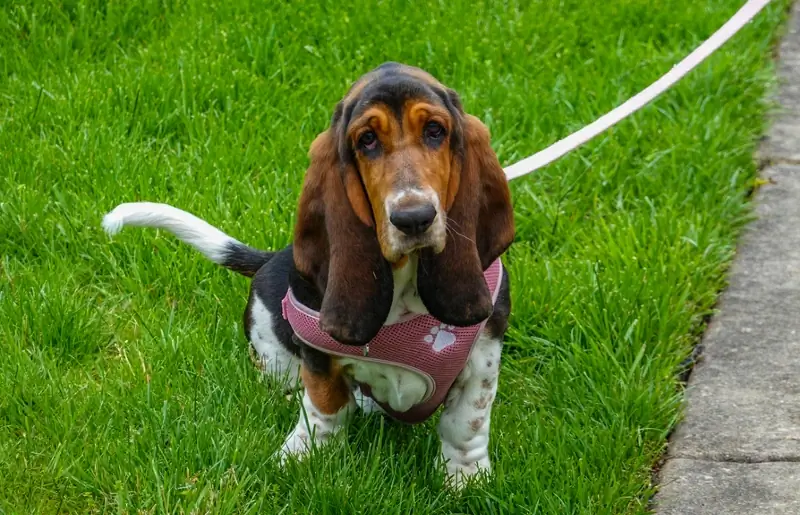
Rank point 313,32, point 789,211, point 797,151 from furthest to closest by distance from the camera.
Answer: point 313,32 → point 797,151 → point 789,211

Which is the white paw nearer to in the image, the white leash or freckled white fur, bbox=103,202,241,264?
freckled white fur, bbox=103,202,241,264

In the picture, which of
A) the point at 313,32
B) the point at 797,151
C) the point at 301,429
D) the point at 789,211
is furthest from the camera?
the point at 313,32

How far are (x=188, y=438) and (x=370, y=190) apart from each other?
948 millimetres

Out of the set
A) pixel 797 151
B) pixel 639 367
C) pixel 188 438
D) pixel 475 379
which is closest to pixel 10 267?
pixel 188 438

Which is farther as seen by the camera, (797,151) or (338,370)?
(797,151)

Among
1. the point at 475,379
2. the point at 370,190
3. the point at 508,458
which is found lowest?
the point at 508,458

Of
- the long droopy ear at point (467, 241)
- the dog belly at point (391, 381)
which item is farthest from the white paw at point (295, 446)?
the long droopy ear at point (467, 241)

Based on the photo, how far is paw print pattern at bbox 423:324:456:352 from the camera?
129 inches

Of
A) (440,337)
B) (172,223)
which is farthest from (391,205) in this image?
(172,223)

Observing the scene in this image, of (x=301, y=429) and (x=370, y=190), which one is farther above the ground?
(x=370, y=190)

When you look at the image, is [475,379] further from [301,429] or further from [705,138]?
[705,138]

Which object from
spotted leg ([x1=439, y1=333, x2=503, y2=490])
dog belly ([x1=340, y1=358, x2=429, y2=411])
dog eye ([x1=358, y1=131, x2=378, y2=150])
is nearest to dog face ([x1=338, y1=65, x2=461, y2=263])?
dog eye ([x1=358, y1=131, x2=378, y2=150])

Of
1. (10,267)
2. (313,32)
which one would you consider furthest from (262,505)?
(313,32)

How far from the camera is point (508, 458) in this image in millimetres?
3625
